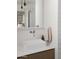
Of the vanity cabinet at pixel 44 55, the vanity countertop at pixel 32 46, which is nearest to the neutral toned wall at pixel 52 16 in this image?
the vanity cabinet at pixel 44 55

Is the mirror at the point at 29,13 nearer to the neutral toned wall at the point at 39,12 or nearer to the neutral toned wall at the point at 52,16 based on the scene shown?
the neutral toned wall at the point at 39,12

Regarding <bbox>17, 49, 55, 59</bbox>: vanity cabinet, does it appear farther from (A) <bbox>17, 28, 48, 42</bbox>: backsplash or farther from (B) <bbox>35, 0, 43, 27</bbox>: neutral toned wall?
(B) <bbox>35, 0, 43, 27</bbox>: neutral toned wall

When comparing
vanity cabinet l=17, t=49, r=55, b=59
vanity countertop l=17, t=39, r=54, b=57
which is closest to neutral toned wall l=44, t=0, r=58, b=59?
vanity cabinet l=17, t=49, r=55, b=59

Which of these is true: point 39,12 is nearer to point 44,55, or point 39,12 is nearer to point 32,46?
point 32,46

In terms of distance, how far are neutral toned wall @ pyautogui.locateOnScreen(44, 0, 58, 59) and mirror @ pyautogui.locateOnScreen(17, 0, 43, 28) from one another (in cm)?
12

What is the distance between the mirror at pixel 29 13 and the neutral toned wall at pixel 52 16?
0.12m

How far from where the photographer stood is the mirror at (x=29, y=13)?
2912mm

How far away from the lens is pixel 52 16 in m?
3.32

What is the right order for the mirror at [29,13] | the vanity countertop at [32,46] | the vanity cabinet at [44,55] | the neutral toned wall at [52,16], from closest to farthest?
the vanity cabinet at [44,55], the vanity countertop at [32,46], the mirror at [29,13], the neutral toned wall at [52,16]

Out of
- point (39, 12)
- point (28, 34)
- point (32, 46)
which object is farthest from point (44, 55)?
point (39, 12)

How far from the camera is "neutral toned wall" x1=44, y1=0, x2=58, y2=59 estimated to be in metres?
3.23
